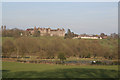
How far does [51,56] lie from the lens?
5472cm

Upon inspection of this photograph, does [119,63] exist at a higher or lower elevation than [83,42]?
lower

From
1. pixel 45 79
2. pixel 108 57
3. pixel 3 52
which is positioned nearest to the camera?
pixel 45 79

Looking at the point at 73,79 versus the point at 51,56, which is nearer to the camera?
the point at 73,79

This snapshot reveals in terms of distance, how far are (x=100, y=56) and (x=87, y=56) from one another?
4.48m

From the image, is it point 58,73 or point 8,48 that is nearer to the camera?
point 58,73

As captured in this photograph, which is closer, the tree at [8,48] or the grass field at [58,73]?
the grass field at [58,73]

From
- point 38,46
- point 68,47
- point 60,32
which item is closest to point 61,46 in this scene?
point 68,47

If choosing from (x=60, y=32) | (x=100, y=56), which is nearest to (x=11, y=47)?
(x=100, y=56)

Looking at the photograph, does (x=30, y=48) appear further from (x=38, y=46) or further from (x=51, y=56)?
(x=51, y=56)

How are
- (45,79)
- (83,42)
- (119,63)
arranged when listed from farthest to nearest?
(83,42) → (119,63) → (45,79)

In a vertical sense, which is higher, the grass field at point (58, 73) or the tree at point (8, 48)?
the tree at point (8, 48)

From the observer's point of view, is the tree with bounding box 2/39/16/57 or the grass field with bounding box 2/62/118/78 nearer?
the grass field with bounding box 2/62/118/78

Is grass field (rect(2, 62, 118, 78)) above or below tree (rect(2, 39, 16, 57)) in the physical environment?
below

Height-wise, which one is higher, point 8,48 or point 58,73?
point 8,48
